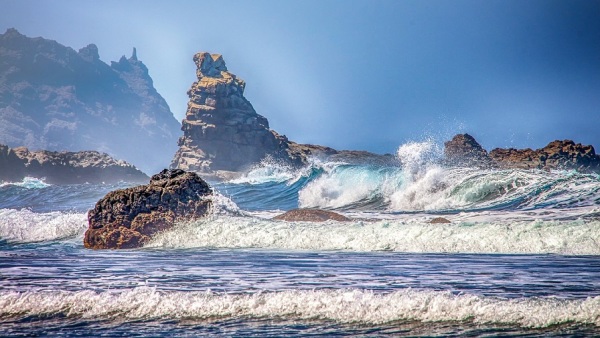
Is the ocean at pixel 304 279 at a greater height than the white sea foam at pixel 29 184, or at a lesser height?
lesser

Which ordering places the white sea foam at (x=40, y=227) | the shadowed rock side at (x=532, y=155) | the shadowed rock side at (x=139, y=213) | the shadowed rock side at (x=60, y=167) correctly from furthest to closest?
the shadowed rock side at (x=60, y=167)
the shadowed rock side at (x=532, y=155)
the white sea foam at (x=40, y=227)
the shadowed rock side at (x=139, y=213)

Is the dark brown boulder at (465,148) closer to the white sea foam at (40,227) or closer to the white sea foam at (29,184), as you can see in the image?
the white sea foam at (29,184)

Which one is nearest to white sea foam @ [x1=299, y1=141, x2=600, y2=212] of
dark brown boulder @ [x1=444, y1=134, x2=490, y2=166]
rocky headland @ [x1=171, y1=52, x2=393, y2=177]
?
dark brown boulder @ [x1=444, y1=134, x2=490, y2=166]

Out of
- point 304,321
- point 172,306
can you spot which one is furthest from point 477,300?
point 172,306

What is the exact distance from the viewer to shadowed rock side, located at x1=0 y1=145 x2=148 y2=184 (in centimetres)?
10762

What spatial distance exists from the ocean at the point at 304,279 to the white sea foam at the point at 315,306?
0.02 meters

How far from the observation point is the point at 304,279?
8875 mm

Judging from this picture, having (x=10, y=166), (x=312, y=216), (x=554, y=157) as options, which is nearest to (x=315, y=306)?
(x=312, y=216)

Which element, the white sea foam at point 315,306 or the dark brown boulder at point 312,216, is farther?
the dark brown boulder at point 312,216

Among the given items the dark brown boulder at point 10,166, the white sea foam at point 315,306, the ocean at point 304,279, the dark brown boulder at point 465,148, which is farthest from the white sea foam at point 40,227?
the dark brown boulder at point 10,166

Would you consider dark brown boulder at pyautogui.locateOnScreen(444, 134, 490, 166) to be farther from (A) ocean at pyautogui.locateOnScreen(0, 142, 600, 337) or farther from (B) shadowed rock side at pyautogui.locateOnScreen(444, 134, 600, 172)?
(A) ocean at pyautogui.locateOnScreen(0, 142, 600, 337)

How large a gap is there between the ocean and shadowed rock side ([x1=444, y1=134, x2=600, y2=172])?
62269 mm

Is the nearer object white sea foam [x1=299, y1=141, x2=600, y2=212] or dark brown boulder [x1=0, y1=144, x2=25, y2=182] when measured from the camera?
white sea foam [x1=299, y1=141, x2=600, y2=212]

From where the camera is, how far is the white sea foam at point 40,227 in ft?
64.4
